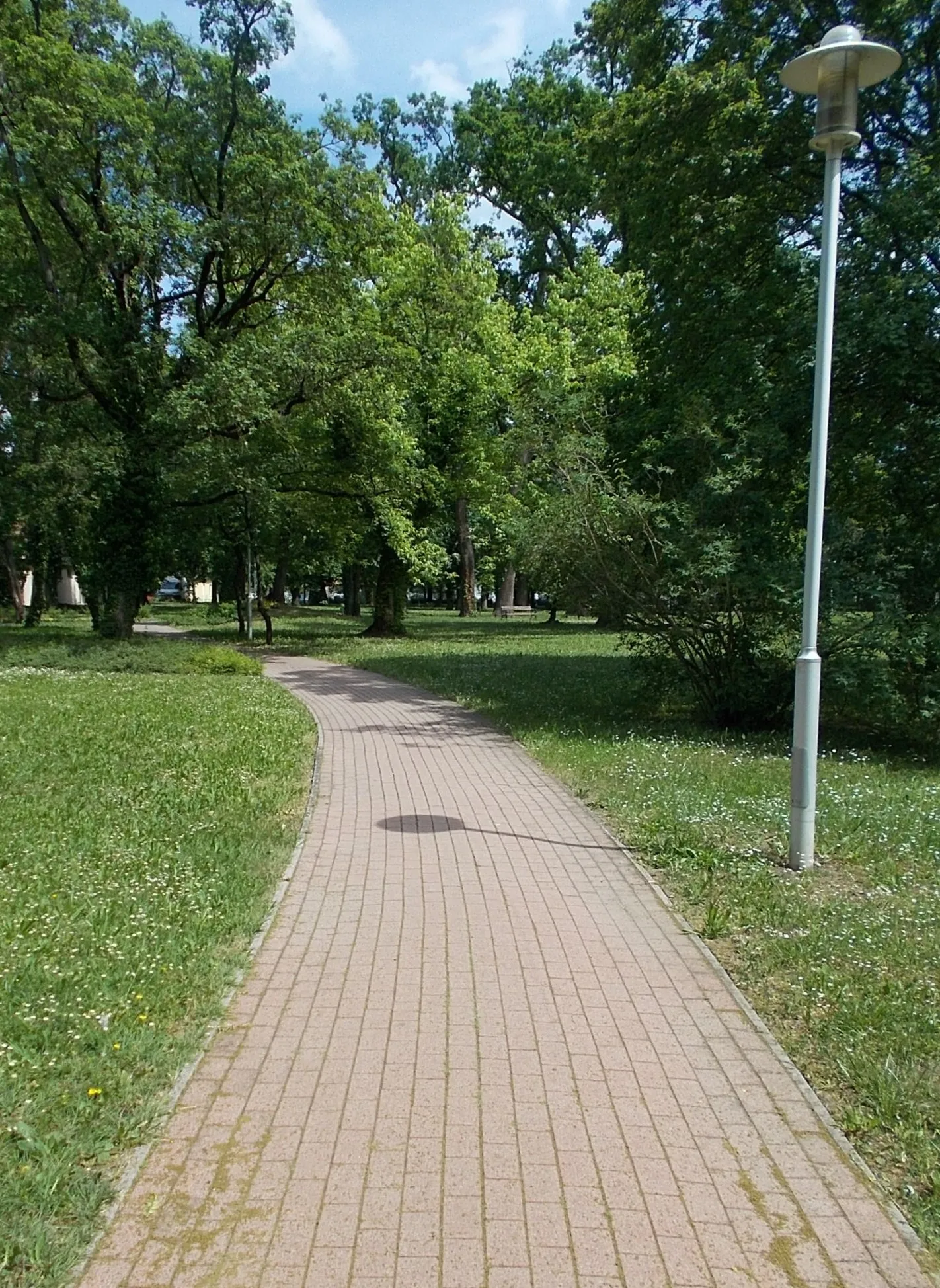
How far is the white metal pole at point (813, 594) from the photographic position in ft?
20.7

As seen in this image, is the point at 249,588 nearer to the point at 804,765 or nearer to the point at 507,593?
the point at 804,765

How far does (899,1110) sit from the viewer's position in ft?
11.4

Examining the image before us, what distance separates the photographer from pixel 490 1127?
3.31 metres

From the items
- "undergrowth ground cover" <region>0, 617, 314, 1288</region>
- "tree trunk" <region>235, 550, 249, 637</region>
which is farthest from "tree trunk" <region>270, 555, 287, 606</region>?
"undergrowth ground cover" <region>0, 617, 314, 1288</region>

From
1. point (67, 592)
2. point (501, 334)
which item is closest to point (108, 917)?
point (501, 334)

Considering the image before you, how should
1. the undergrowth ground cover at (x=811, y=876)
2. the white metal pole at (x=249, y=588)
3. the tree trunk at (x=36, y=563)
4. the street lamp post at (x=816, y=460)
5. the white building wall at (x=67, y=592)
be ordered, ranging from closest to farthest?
the undergrowth ground cover at (x=811, y=876)
the street lamp post at (x=816, y=460)
the white metal pole at (x=249, y=588)
the tree trunk at (x=36, y=563)
the white building wall at (x=67, y=592)

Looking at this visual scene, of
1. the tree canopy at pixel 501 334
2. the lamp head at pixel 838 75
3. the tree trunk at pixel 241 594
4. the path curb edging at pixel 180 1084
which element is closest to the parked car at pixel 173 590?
the tree canopy at pixel 501 334

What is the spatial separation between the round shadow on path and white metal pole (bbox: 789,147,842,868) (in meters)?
2.54

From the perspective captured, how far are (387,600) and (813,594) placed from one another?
24.2 meters

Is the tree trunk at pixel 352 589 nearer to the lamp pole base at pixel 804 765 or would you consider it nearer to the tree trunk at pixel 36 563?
the tree trunk at pixel 36 563

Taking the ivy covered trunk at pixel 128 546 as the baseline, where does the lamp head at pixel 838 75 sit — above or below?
above

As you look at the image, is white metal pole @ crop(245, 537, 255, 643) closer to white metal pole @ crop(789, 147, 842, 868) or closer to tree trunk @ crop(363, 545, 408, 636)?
tree trunk @ crop(363, 545, 408, 636)

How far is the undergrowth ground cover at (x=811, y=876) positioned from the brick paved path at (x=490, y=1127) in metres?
Answer: 0.25

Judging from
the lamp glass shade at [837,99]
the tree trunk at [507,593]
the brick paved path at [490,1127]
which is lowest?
the brick paved path at [490,1127]
